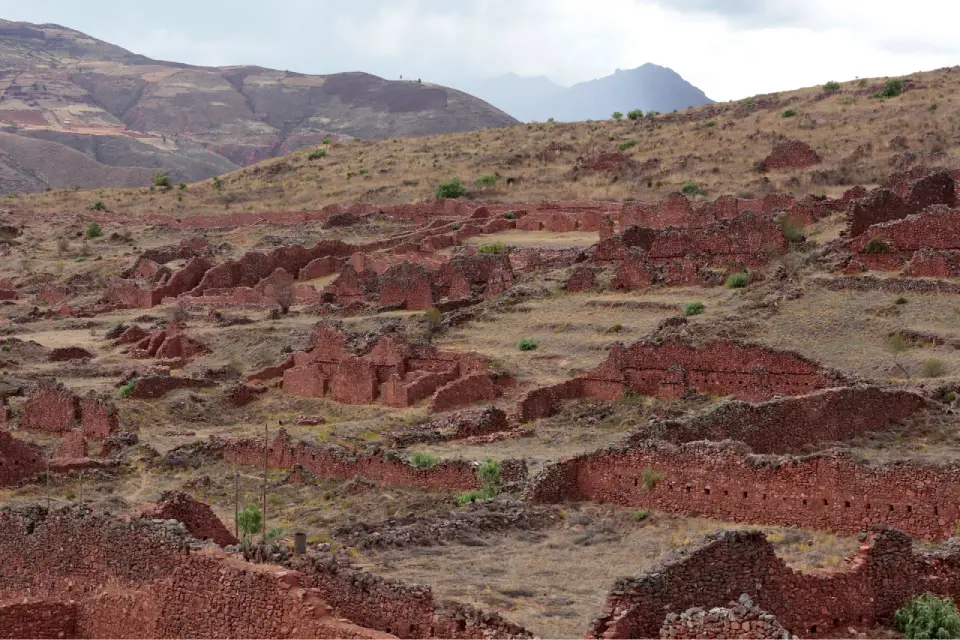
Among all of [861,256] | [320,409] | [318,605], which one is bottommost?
[320,409]

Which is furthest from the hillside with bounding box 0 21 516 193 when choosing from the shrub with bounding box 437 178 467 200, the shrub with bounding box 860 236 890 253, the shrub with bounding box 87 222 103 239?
the shrub with bounding box 860 236 890 253

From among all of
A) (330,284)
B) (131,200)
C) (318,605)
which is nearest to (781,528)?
(318,605)

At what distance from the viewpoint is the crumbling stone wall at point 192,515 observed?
13094 millimetres

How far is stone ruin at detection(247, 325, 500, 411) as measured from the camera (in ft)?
83.3

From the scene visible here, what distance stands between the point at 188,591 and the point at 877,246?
2105cm

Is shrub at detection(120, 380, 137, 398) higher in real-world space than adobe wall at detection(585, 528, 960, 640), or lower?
lower

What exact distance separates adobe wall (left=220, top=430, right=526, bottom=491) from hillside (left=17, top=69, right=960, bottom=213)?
2746cm

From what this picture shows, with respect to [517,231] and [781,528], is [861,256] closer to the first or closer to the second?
[781,528]

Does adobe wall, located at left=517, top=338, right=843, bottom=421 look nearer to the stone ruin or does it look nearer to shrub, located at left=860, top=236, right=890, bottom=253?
the stone ruin

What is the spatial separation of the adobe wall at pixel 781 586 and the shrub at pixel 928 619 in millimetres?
197

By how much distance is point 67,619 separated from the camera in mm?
12172

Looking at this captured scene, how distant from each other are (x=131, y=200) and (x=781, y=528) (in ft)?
232

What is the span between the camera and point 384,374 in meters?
27.6

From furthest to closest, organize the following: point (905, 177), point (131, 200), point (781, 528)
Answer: point (131, 200) < point (905, 177) < point (781, 528)
